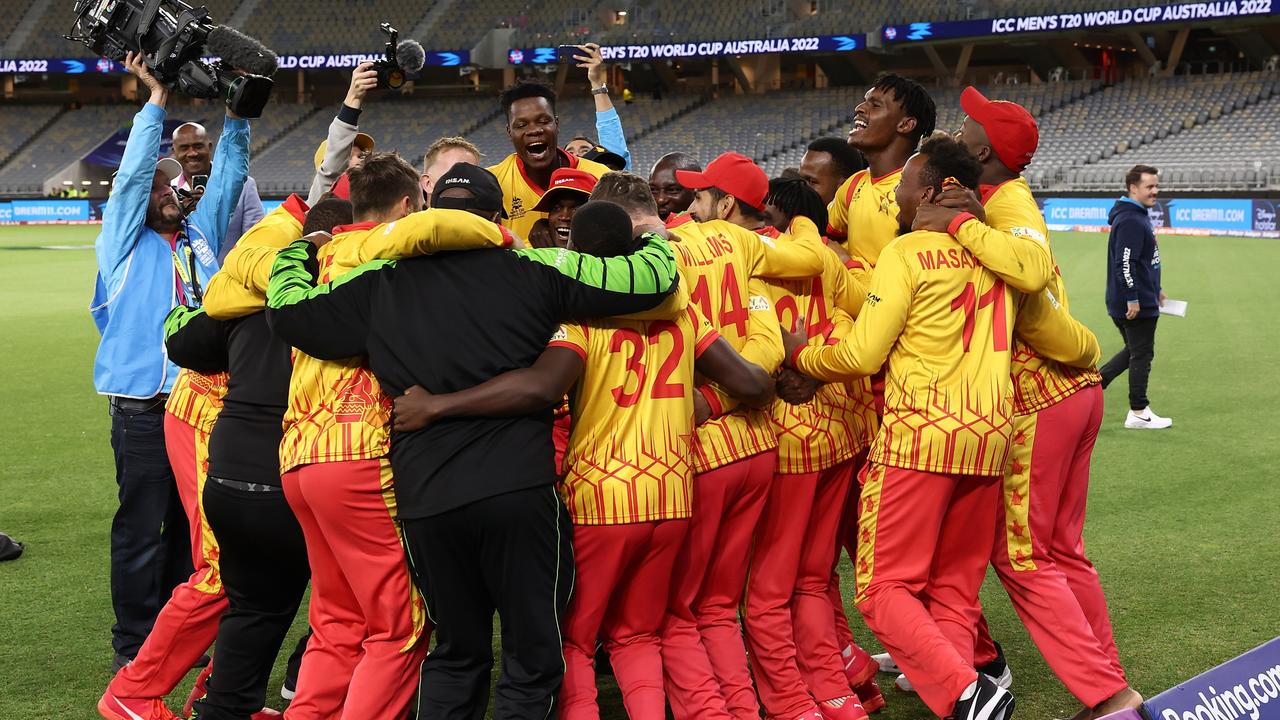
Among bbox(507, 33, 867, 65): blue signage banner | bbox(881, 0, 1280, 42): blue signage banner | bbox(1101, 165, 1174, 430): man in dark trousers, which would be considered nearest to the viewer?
bbox(1101, 165, 1174, 430): man in dark trousers

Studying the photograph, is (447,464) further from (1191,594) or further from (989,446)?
(1191,594)

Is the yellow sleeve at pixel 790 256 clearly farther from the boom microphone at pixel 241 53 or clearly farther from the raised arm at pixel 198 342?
the boom microphone at pixel 241 53

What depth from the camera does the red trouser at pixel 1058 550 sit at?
4.34 m

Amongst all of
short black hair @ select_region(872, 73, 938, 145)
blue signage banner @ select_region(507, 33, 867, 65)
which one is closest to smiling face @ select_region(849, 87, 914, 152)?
short black hair @ select_region(872, 73, 938, 145)

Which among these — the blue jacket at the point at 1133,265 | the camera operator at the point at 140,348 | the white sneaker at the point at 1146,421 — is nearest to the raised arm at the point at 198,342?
the camera operator at the point at 140,348

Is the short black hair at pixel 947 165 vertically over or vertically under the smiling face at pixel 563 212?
over

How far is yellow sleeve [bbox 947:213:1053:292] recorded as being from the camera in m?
4.20

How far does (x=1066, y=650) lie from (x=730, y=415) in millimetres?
1436

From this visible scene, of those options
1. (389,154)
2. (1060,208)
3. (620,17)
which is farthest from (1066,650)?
(620,17)

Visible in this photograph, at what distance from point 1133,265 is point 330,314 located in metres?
7.55

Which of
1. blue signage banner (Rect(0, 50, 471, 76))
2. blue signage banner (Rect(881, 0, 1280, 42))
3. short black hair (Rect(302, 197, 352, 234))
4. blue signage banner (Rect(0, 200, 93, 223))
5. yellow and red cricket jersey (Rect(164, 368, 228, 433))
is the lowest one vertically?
blue signage banner (Rect(0, 200, 93, 223))

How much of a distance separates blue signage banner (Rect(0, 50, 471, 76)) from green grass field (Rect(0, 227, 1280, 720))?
35.5 m

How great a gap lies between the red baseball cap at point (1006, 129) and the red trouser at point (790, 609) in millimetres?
1350

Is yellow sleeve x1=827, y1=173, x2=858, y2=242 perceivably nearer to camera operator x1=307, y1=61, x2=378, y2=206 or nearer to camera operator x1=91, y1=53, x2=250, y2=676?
camera operator x1=307, y1=61, x2=378, y2=206
